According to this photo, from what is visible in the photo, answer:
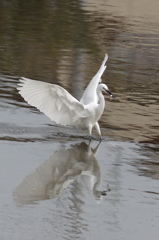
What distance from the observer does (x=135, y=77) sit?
16609mm

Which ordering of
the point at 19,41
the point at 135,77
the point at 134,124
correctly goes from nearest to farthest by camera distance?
the point at 134,124 → the point at 135,77 → the point at 19,41

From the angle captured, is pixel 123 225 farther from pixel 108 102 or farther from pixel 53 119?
pixel 108 102

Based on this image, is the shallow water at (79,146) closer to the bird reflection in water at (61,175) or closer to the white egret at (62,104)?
the bird reflection in water at (61,175)

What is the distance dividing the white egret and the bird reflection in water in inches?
18.5

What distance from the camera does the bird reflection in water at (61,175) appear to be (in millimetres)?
9164

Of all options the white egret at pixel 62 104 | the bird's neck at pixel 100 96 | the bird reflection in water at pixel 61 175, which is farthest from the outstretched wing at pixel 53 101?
the bird reflection in water at pixel 61 175

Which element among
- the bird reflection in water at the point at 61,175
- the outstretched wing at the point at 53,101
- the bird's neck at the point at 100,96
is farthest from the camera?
the bird's neck at the point at 100,96

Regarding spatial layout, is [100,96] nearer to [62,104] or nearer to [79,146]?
[62,104]

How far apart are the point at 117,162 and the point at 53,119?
5.01ft

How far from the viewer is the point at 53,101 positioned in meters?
11.5

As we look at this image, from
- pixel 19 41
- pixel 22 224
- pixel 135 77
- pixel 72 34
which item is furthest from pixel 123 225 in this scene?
pixel 72 34

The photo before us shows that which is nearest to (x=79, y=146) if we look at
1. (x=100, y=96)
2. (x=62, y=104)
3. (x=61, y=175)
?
(x=62, y=104)

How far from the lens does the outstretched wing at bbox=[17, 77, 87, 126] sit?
1125 cm

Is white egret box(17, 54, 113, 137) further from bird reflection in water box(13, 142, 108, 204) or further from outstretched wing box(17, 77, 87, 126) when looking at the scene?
bird reflection in water box(13, 142, 108, 204)
